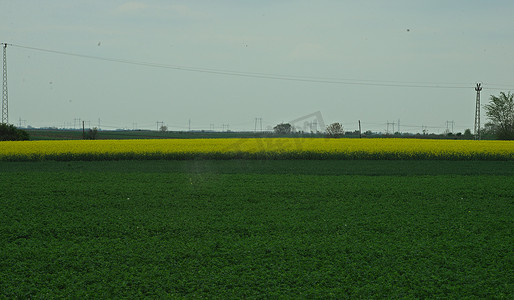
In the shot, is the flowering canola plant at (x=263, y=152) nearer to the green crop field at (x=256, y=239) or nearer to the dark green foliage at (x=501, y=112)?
the green crop field at (x=256, y=239)

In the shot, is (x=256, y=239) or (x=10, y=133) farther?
(x=10, y=133)

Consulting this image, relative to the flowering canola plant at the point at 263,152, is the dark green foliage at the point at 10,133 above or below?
above

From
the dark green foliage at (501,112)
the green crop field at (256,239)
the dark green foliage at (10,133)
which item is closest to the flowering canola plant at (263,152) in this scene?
the green crop field at (256,239)

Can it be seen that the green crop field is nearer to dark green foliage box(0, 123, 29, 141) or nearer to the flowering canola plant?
the flowering canola plant

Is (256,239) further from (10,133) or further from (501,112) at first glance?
(501,112)

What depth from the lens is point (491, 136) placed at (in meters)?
52.2

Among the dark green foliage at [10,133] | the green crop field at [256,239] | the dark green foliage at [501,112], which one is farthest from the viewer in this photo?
the dark green foliage at [501,112]

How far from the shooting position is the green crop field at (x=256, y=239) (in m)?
5.15

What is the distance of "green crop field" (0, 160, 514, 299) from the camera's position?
5148 mm

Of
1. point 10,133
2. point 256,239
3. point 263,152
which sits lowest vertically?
point 256,239

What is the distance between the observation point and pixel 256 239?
6.85 m

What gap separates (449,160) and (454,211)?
1323 centimetres

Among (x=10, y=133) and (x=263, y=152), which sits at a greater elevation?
(x=10, y=133)

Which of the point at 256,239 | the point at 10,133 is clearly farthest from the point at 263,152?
the point at 10,133
